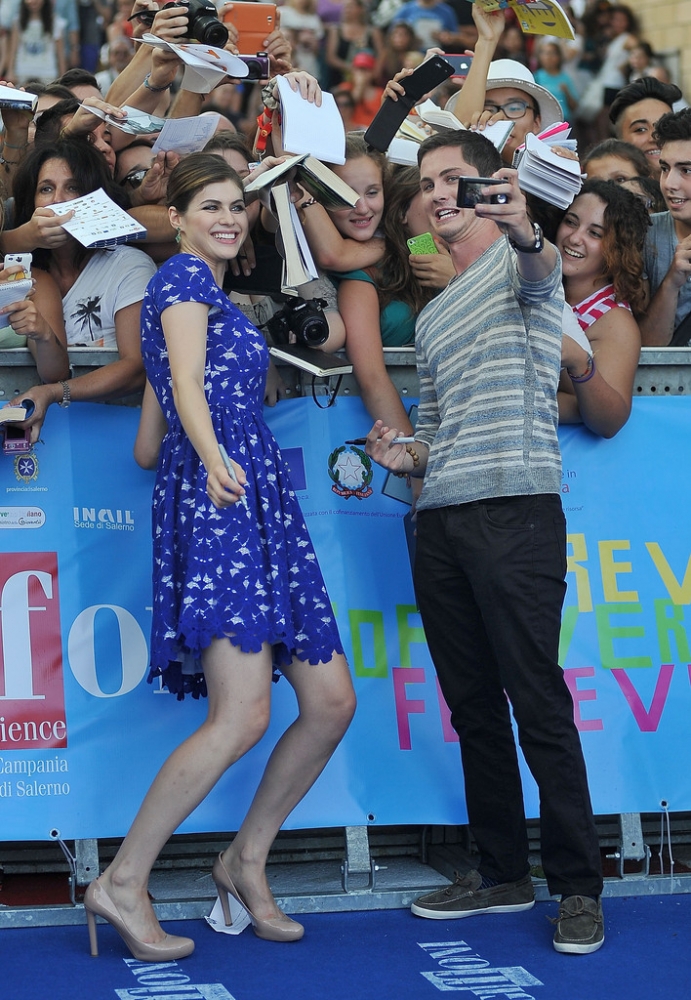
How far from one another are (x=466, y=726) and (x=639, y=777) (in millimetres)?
696

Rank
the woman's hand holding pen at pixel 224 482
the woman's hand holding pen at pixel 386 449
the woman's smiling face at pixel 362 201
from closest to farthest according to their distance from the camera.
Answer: the woman's hand holding pen at pixel 224 482 → the woman's hand holding pen at pixel 386 449 → the woman's smiling face at pixel 362 201

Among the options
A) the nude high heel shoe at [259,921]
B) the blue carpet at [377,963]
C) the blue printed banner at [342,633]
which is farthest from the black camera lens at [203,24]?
the blue carpet at [377,963]

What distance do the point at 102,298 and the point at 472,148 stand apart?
1.28m

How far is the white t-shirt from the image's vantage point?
4199mm

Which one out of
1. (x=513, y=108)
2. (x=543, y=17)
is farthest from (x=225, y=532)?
(x=513, y=108)

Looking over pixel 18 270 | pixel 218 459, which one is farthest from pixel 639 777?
pixel 18 270

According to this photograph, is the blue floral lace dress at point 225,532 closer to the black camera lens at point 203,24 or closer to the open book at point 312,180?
the open book at point 312,180

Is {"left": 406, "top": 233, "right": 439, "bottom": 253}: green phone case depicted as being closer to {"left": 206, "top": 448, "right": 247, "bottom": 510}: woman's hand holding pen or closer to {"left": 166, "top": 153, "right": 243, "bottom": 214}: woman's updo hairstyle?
{"left": 166, "top": 153, "right": 243, "bottom": 214}: woman's updo hairstyle

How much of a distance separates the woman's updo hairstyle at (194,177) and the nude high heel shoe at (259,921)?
1.86 metres

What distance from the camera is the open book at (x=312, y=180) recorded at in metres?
3.85

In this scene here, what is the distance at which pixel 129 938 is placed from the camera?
3363mm

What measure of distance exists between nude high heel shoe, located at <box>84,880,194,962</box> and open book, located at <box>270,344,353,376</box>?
5.14ft

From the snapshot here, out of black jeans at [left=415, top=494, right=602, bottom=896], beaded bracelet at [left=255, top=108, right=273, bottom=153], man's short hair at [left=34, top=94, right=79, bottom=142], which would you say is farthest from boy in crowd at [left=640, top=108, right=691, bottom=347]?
man's short hair at [left=34, top=94, right=79, bottom=142]

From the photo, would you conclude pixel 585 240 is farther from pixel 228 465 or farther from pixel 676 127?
pixel 228 465
